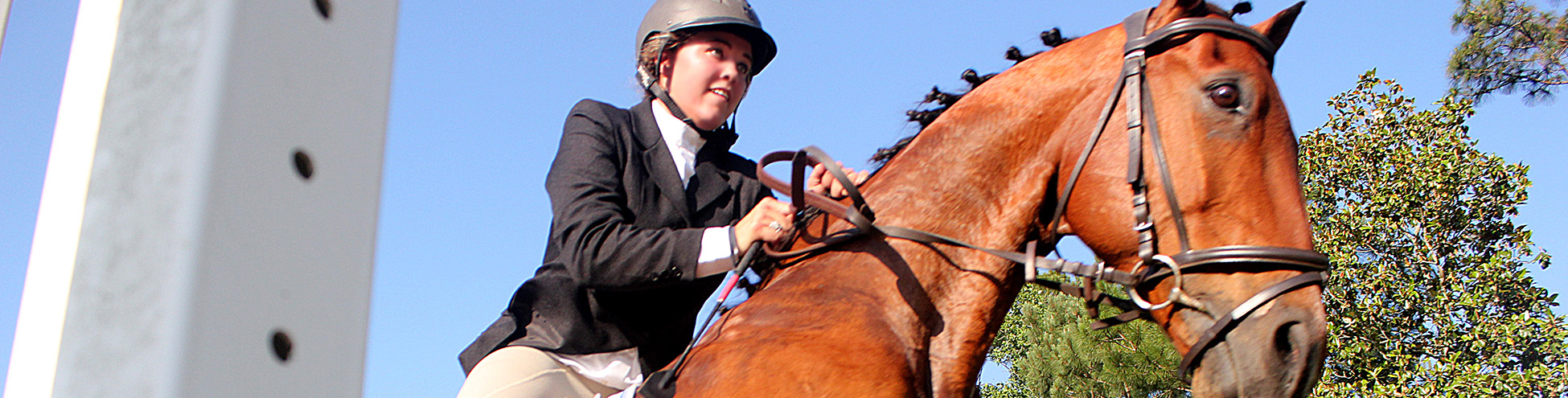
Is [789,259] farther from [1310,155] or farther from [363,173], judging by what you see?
[1310,155]

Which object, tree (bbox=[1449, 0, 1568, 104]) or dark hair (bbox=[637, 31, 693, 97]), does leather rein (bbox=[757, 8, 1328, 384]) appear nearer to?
dark hair (bbox=[637, 31, 693, 97])

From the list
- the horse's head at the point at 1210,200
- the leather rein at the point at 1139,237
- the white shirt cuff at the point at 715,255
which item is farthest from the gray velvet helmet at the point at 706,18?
the horse's head at the point at 1210,200

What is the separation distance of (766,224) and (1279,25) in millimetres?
1528

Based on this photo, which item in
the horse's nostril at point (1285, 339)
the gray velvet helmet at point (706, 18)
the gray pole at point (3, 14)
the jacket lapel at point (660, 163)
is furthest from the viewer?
the gray velvet helmet at point (706, 18)

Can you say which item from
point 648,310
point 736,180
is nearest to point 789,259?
point 648,310

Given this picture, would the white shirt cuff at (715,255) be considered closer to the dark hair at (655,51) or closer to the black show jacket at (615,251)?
the black show jacket at (615,251)

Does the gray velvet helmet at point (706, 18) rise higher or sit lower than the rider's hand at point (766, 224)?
higher

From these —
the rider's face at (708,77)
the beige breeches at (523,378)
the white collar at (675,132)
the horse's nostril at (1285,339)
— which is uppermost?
the rider's face at (708,77)

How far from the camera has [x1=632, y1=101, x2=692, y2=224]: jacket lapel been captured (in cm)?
321

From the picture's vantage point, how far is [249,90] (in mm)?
584

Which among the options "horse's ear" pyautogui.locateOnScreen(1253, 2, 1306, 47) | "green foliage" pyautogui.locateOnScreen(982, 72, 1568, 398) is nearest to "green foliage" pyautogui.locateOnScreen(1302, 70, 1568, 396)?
"green foliage" pyautogui.locateOnScreen(982, 72, 1568, 398)

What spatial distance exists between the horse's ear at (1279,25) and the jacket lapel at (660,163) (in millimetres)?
1654

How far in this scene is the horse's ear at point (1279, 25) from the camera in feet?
10.1

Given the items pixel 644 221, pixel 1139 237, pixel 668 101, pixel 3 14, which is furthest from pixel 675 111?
pixel 3 14
